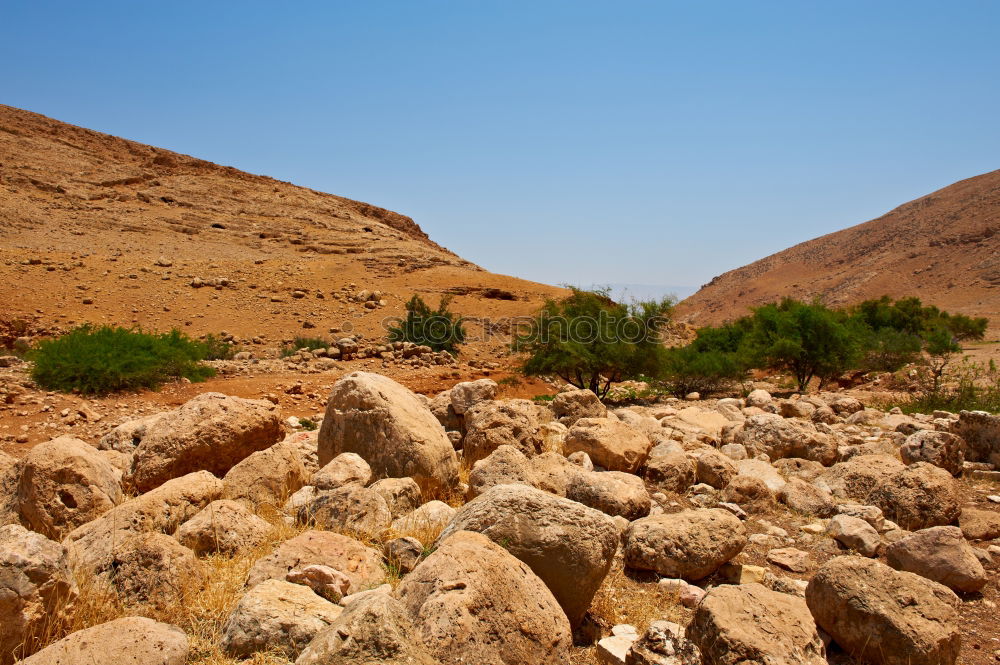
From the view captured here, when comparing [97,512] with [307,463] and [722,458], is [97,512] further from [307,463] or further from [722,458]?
[722,458]

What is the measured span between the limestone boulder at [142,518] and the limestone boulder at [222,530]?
7.8 inches

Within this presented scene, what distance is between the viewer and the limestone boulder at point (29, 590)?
8.79ft

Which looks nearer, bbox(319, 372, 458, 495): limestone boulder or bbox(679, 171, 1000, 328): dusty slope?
bbox(319, 372, 458, 495): limestone boulder

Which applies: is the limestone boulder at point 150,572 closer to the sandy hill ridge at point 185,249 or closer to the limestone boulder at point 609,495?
the limestone boulder at point 609,495

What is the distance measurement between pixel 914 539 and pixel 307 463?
4.83m

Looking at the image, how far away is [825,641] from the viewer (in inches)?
133

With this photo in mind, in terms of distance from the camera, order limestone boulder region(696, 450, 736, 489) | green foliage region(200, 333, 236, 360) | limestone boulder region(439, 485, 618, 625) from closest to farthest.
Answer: limestone boulder region(439, 485, 618, 625) → limestone boulder region(696, 450, 736, 489) → green foliage region(200, 333, 236, 360)

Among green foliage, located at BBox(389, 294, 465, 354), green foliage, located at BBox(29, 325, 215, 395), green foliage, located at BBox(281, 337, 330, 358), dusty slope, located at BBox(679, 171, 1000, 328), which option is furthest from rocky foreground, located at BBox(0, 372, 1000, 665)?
dusty slope, located at BBox(679, 171, 1000, 328)

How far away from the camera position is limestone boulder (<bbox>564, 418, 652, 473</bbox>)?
6.10 m

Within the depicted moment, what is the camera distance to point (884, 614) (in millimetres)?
3199

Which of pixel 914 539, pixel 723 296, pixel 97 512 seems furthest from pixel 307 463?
pixel 723 296

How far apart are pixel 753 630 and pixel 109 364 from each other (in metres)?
11.7

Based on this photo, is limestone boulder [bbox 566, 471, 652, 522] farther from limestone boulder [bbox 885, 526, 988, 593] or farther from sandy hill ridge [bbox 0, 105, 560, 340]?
sandy hill ridge [bbox 0, 105, 560, 340]

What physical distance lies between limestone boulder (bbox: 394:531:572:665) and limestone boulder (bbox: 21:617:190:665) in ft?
3.04
